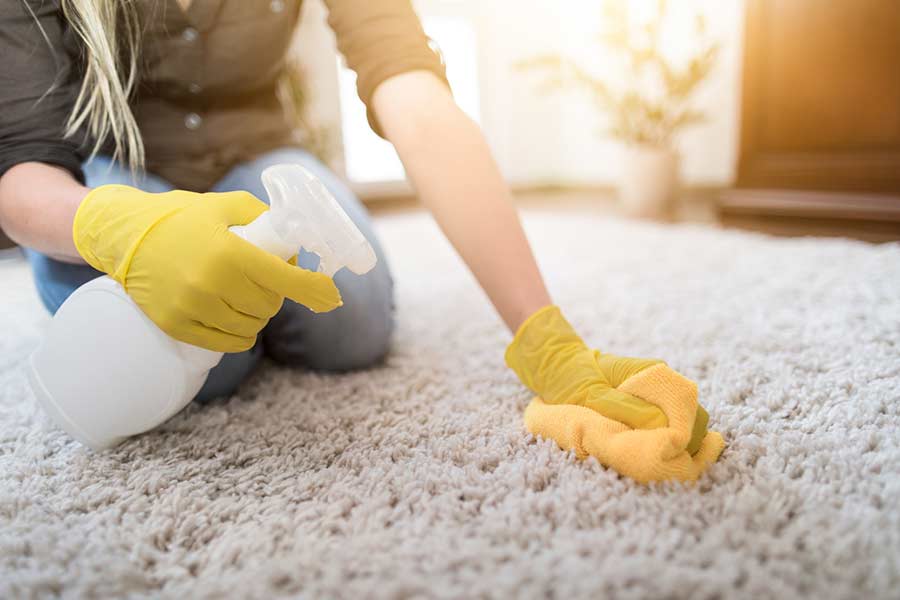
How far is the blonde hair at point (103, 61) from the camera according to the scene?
565 millimetres

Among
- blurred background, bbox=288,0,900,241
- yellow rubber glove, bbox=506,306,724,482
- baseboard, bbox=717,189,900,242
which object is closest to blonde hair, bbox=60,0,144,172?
blurred background, bbox=288,0,900,241

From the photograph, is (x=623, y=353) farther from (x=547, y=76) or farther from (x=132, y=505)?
(x=547, y=76)

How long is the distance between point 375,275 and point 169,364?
339mm

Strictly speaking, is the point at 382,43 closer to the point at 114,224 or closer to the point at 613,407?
the point at 114,224

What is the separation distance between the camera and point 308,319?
0.72 meters

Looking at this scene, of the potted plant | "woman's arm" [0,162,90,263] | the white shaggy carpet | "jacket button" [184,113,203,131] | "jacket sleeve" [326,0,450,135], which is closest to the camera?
the white shaggy carpet

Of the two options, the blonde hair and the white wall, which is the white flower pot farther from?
the blonde hair

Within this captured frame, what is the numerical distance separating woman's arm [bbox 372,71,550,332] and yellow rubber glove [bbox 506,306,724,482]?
1.6 inches

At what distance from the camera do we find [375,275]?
772mm

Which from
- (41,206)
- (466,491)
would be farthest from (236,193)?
Result: (466,491)

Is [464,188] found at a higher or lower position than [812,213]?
higher

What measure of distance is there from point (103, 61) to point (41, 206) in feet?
0.52

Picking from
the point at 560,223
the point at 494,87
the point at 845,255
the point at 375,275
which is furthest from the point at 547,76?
the point at 375,275

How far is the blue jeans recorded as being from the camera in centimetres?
67
